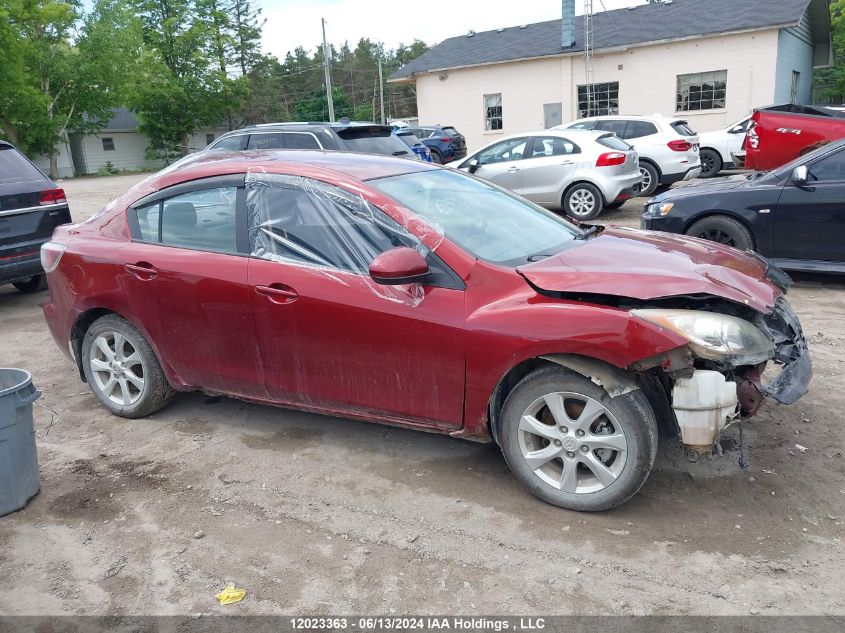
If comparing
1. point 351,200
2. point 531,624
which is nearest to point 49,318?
point 351,200

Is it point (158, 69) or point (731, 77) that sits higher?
point (158, 69)

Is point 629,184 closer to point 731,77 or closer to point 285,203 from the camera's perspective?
point 285,203

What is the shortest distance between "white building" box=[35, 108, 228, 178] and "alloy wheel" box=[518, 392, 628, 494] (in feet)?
149

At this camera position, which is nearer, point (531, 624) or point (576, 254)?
point (531, 624)

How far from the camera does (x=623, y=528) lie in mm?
3268

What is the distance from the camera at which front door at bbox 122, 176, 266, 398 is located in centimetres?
409

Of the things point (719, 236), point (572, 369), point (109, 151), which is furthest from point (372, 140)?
point (109, 151)

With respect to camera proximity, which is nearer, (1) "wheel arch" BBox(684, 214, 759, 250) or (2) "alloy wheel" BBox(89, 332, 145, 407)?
(2) "alloy wheel" BBox(89, 332, 145, 407)

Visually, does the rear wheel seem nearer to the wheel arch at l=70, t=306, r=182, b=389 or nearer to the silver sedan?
the silver sedan

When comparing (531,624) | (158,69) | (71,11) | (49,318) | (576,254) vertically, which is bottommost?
(531,624)

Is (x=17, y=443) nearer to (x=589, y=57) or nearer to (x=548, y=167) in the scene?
(x=548, y=167)

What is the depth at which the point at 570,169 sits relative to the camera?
11.9m

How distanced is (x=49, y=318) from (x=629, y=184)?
947 centimetres

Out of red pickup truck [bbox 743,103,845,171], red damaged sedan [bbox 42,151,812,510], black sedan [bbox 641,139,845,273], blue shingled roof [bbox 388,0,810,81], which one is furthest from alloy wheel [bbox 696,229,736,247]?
blue shingled roof [bbox 388,0,810,81]
